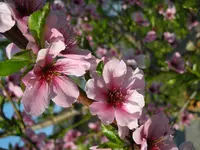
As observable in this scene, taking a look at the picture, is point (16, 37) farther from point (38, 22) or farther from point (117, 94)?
point (117, 94)

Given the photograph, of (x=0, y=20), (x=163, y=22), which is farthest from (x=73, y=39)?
(x=163, y=22)

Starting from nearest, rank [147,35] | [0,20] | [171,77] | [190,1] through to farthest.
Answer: [0,20]
[190,1]
[171,77]
[147,35]

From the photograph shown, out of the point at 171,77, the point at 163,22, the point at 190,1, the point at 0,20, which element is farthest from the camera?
the point at 163,22

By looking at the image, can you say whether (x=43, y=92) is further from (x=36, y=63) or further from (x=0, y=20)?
(x=0, y=20)

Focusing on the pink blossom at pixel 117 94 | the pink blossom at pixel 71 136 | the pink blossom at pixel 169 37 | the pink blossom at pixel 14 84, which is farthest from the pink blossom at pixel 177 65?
the pink blossom at pixel 71 136

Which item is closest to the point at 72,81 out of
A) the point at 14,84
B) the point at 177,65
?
the point at 14,84

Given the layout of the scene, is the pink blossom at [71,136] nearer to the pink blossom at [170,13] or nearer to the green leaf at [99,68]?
the pink blossom at [170,13]

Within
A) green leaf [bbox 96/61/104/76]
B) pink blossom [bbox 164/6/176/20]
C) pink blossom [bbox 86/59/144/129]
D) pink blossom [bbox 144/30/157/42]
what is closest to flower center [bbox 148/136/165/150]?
pink blossom [bbox 86/59/144/129]

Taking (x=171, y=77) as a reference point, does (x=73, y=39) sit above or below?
above

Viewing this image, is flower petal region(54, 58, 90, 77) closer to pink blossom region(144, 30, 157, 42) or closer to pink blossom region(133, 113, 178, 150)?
pink blossom region(133, 113, 178, 150)
